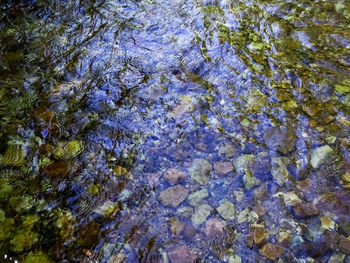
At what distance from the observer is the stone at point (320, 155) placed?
3.27 metres

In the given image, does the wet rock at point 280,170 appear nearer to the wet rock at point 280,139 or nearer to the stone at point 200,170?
the wet rock at point 280,139

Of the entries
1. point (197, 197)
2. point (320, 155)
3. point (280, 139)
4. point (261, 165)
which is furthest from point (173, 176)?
point (320, 155)

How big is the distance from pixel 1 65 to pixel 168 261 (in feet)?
11.2

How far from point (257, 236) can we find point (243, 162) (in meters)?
0.79

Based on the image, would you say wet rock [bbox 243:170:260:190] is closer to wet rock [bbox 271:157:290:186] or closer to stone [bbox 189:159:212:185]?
wet rock [bbox 271:157:290:186]

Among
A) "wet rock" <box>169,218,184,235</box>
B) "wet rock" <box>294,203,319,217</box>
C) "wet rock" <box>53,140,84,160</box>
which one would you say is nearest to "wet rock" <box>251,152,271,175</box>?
"wet rock" <box>294,203,319,217</box>

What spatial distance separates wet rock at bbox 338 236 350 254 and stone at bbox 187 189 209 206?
122 cm

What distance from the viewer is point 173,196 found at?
10.1 ft

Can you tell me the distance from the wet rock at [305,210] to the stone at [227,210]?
22.8 inches

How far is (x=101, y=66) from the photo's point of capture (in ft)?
14.0

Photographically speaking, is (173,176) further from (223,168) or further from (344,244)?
(344,244)

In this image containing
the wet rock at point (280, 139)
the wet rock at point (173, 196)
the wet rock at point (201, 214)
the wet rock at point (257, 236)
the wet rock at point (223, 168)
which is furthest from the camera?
the wet rock at point (280, 139)

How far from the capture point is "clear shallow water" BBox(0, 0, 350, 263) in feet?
9.17

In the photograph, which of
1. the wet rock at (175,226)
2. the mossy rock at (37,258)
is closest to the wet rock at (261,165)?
the wet rock at (175,226)
